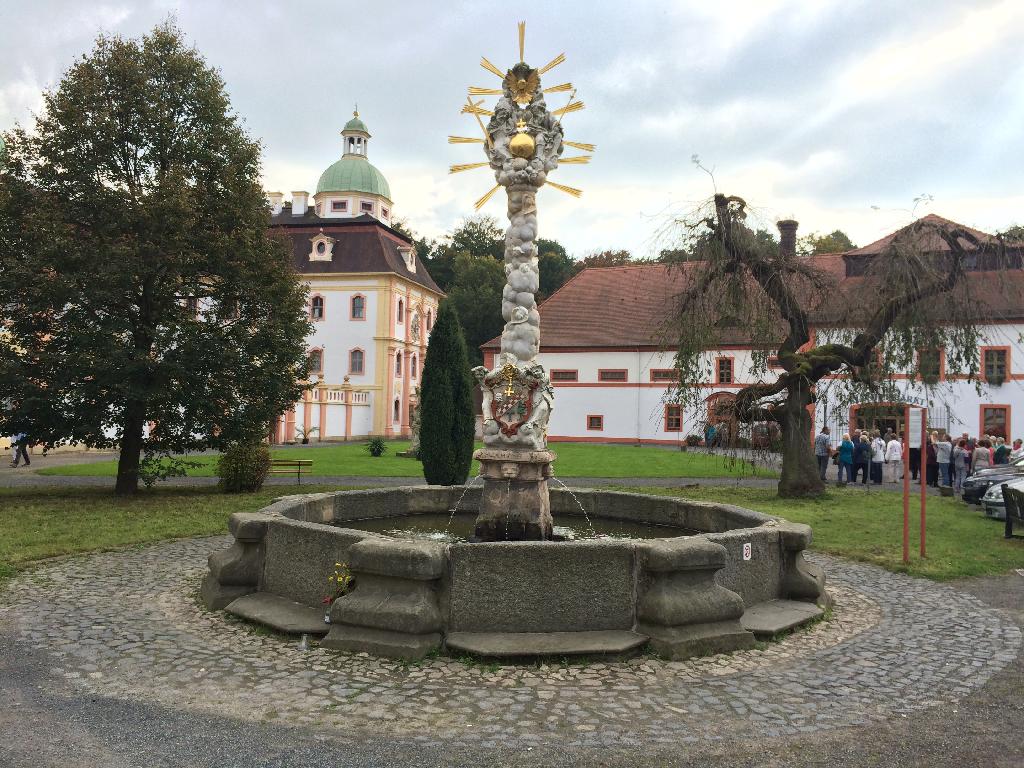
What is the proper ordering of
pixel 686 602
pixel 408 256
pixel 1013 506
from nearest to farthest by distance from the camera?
pixel 686 602 → pixel 1013 506 → pixel 408 256

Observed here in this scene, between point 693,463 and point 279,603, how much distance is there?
2418 centimetres

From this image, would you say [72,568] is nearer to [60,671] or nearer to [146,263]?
[60,671]

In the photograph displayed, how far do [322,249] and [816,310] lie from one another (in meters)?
41.1

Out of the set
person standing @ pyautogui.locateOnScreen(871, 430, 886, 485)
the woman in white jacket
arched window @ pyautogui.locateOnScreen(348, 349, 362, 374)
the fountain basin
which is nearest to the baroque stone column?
the fountain basin

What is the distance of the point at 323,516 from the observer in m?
9.90

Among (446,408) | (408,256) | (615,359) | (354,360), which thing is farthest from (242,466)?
(408,256)

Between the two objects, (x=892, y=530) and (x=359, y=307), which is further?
(x=359, y=307)

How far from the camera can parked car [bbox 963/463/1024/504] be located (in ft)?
56.3

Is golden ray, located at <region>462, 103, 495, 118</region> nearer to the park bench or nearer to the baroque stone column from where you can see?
the baroque stone column

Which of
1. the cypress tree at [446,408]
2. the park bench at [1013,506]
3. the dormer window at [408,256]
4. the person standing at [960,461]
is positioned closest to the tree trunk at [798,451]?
the park bench at [1013,506]

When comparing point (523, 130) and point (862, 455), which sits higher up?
point (523, 130)

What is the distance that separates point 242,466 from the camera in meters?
18.3

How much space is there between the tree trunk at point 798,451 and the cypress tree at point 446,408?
7393mm

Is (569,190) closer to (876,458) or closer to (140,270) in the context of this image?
(140,270)
